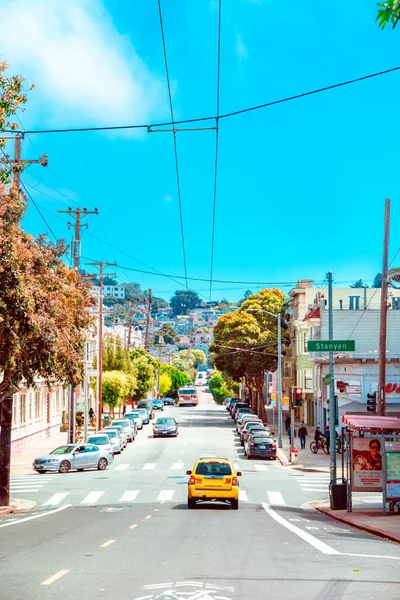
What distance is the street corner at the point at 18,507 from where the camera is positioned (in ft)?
89.0

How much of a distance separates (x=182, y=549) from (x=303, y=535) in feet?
14.3

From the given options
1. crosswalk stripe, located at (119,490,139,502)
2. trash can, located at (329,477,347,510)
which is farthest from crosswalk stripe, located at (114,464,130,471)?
trash can, located at (329,477,347,510)

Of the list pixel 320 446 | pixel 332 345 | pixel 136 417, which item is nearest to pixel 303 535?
pixel 332 345

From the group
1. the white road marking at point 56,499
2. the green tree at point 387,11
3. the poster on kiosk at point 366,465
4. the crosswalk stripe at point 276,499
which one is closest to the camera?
the green tree at point 387,11

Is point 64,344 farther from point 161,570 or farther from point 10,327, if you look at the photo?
point 161,570

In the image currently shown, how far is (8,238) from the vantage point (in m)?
21.6

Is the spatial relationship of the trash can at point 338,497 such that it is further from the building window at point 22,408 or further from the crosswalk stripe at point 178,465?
the building window at point 22,408

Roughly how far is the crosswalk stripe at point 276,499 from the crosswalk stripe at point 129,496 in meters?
5.24

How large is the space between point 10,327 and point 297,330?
57.9m

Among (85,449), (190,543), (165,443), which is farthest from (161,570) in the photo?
(165,443)

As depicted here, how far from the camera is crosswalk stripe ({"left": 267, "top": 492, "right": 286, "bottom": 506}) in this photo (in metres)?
29.3

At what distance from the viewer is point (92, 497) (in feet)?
101

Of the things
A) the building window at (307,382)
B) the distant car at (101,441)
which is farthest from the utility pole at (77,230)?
the building window at (307,382)

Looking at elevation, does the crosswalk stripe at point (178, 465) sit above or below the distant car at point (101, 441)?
below
